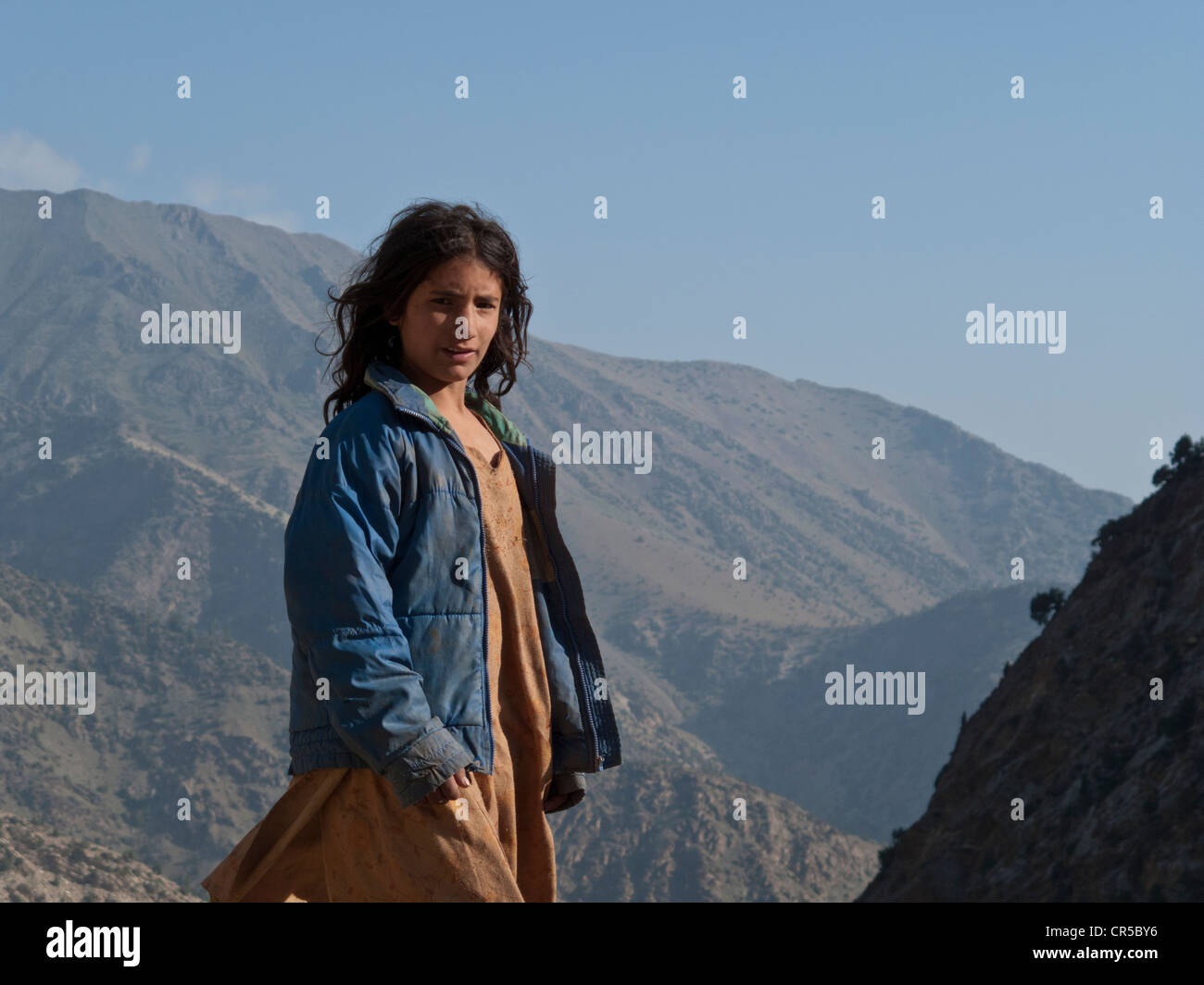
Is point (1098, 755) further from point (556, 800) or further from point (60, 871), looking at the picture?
point (556, 800)

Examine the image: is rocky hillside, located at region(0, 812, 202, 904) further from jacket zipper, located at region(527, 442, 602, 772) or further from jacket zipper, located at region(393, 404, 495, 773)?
jacket zipper, located at region(393, 404, 495, 773)

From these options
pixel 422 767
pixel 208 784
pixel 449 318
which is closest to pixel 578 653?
pixel 422 767

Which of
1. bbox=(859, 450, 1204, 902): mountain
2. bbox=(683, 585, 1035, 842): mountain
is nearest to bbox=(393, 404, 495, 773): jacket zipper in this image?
bbox=(859, 450, 1204, 902): mountain

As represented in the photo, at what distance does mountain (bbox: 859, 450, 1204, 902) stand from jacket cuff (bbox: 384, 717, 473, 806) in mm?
22808

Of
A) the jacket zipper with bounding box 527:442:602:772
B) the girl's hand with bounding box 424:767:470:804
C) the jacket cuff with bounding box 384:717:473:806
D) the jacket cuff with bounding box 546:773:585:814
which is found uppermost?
the jacket zipper with bounding box 527:442:602:772

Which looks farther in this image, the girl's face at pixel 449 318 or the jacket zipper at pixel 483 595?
the girl's face at pixel 449 318

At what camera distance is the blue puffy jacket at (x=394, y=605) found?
3.30m

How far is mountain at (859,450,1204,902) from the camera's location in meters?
26.1

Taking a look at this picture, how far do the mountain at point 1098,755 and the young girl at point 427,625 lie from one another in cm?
2219

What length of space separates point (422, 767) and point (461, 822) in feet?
0.72

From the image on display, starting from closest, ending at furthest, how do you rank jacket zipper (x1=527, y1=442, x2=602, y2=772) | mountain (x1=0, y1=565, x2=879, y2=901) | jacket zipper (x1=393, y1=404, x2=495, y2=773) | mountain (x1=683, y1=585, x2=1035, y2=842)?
jacket zipper (x1=393, y1=404, x2=495, y2=773) < jacket zipper (x1=527, y1=442, x2=602, y2=772) < mountain (x1=0, y1=565, x2=879, y2=901) < mountain (x1=683, y1=585, x2=1035, y2=842)

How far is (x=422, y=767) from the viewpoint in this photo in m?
3.31

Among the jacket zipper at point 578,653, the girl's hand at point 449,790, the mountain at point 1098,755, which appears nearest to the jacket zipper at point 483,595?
the girl's hand at point 449,790

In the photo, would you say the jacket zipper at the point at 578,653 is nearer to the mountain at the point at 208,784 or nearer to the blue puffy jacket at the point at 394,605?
the blue puffy jacket at the point at 394,605
